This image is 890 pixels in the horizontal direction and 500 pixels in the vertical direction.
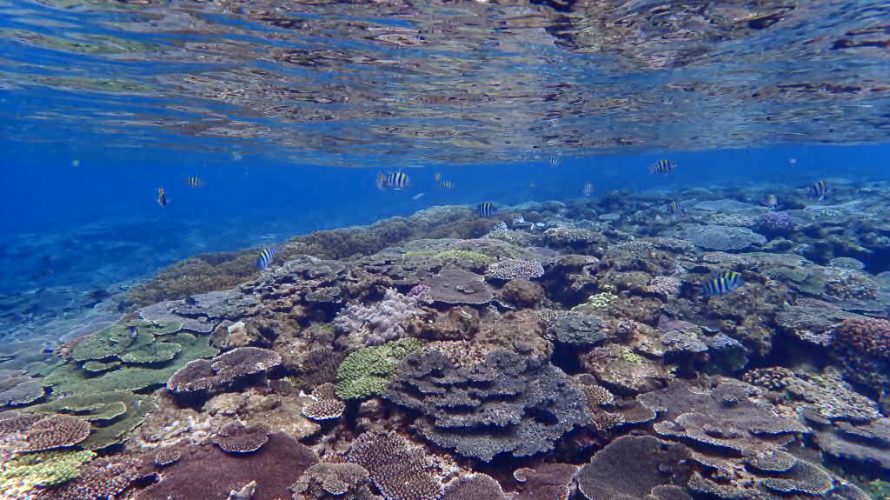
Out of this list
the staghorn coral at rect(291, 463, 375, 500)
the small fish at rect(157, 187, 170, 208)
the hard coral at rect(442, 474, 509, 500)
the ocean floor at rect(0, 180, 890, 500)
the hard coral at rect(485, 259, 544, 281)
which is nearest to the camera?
the staghorn coral at rect(291, 463, 375, 500)

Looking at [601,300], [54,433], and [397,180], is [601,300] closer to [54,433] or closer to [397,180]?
[397,180]

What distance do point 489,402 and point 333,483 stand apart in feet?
7.76

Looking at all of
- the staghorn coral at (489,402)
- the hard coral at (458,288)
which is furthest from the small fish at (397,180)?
the staghorn coral at (489,402)

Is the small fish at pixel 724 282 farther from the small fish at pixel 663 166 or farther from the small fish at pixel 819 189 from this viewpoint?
the small fish at pixel 819 189

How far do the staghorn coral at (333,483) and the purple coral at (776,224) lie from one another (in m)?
20.6

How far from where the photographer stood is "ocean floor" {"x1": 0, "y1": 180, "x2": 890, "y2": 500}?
5.29 metres

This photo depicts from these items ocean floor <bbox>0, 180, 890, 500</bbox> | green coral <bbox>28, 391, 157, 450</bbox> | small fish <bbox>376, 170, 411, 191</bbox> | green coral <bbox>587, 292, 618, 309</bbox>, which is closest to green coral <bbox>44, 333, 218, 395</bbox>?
ocean floor <bbox>0, 180, 890, 500</bbox>

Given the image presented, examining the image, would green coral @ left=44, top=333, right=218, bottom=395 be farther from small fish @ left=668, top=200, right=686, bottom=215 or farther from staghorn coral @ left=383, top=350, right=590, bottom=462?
small fish @ left=668, top=200, right=686, bottom=215

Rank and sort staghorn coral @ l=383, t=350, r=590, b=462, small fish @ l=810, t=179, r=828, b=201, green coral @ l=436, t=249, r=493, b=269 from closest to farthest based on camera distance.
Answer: staghorn coral @ l=383, t=350, r=590, b=462 < green coral @ l=436, t=249, r=493, b=269 < small fish @ l=810, t=179, r=828, b=201

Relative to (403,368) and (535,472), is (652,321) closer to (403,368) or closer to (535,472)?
(535,472)

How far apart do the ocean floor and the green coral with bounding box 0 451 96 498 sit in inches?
0.8

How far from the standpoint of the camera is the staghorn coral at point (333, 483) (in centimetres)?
485

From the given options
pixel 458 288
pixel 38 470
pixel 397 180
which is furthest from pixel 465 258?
pixel 38 470

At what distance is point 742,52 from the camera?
15.7 m
